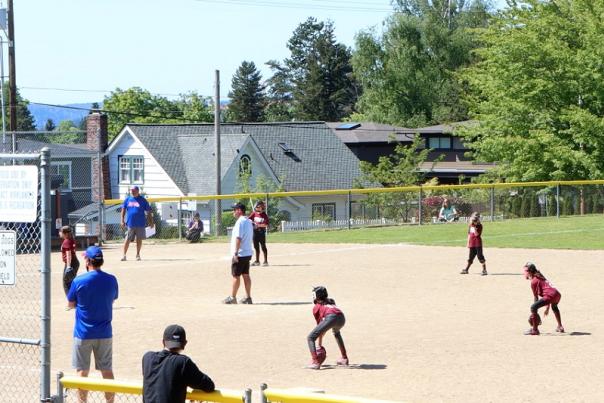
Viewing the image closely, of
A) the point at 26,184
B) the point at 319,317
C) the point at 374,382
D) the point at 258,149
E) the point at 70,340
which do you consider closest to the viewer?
the point at 26,184

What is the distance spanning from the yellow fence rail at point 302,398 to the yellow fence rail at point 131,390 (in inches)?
6.7

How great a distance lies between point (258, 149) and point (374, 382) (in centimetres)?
4734

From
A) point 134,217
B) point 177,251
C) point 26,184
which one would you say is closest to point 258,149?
point 177,251

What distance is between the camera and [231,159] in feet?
194

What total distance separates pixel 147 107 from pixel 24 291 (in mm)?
107935

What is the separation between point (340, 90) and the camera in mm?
122375

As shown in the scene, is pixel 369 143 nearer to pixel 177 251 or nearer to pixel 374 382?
pixel 177 251

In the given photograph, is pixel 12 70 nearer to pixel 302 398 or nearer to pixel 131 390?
pixel 131 390

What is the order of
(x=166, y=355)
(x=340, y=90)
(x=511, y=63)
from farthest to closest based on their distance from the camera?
(x=340, y=90) → (x=511, y=63) → (x=166, y=355)

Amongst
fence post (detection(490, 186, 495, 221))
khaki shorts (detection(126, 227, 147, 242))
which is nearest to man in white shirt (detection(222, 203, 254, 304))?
khaki shorts (detection(126, 227, 147, 242))

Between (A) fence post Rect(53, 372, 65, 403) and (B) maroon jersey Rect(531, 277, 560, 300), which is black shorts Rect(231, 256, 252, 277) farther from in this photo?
(A) fence post Rect(53, 372, 65, 403)

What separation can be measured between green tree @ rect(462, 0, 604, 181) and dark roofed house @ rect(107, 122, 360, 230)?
8796 mm

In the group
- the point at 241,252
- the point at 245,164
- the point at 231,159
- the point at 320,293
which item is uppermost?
the point at 231,159

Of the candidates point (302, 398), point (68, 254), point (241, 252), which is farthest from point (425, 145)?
point (302, 398)
